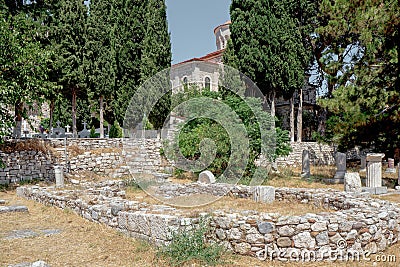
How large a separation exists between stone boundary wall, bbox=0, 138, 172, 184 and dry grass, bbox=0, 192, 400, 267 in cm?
688

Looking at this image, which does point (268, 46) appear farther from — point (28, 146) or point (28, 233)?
point (28, 233)

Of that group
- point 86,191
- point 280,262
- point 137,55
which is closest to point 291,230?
point 280,262

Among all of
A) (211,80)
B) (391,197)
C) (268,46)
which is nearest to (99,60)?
(211,80)

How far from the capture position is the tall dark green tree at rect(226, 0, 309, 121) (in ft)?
69.8

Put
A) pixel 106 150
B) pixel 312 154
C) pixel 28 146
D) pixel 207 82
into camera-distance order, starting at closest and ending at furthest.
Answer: pixel 28 146, pixel 106 150, pixel 312 154, pixel 207 82

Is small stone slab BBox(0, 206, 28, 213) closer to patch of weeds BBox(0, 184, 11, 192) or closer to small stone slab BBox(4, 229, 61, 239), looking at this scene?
small stone slab BBox(4, 229, 61, 239)

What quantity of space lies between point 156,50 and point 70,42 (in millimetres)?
4713

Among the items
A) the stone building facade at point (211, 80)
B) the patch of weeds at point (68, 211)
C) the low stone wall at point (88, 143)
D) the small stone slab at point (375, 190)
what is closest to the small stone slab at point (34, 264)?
the patch of weeds at point (68, 211)

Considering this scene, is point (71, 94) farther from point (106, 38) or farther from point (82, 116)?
point (82, 116)

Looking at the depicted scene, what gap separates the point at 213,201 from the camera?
35.0ft

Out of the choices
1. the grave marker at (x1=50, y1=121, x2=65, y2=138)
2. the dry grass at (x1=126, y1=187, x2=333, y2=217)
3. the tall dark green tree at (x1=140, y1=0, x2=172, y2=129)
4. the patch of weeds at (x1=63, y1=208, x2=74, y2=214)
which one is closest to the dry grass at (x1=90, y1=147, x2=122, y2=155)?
the tall dark green tree at (x1=140, y1=0, x2=172, y2=129)

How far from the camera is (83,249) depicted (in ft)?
19.8

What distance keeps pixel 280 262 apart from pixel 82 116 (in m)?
27.0

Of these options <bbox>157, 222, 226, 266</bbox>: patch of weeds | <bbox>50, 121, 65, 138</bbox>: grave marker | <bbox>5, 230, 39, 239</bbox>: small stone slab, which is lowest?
<bbox>5, 230, 39, 239</bbox>: small stone slab
